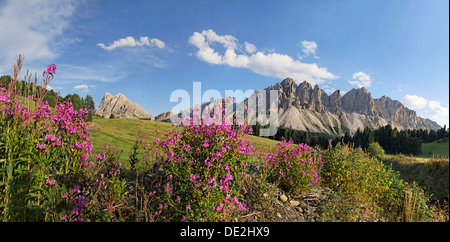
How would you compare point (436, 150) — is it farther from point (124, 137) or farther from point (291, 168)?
point (291, 168)

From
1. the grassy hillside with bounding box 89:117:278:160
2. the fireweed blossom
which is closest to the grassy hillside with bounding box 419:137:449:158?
the grassy hillside with bounding box 89:117:278:160

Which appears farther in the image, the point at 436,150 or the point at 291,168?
the point at 436,150

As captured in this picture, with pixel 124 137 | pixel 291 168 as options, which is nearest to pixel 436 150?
pixel 124 137

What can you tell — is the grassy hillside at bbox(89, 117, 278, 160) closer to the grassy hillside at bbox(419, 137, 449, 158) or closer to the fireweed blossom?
the fireweed blossom

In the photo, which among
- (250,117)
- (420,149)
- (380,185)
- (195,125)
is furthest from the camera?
(420,149)

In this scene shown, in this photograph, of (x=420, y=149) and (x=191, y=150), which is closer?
(x=191, y=150)

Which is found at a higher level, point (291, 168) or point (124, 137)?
point (124, 137)

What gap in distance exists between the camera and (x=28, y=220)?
3.35 m

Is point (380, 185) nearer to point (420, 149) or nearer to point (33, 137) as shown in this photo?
point (33, 137)

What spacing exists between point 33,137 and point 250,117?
12.8 ft

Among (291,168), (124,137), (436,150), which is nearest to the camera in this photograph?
(291,168)

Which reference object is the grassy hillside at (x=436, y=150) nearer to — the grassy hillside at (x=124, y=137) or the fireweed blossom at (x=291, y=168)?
the grassy hillside at (x=124, y=137)

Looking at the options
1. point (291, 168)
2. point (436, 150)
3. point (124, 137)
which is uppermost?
point (124, 137)
